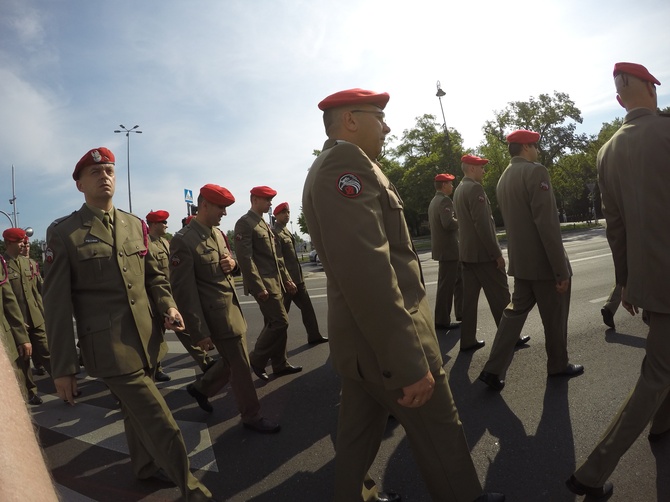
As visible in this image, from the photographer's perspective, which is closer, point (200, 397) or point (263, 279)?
point (200, 397)

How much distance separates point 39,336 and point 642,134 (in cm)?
793

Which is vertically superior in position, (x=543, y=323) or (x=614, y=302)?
(x=543, y=323)

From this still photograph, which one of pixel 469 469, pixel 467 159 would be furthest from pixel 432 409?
pixel 467 159

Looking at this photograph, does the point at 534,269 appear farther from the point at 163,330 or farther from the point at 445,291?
the point at 163,330

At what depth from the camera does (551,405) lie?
3.75 m

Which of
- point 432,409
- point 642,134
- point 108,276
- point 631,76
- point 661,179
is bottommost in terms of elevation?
point 432,409

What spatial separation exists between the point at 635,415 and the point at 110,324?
310cm

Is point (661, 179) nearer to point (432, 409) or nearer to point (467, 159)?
point (432, 409)

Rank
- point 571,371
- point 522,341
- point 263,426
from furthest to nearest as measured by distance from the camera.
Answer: point 522,341 → point 571,371 → point 263,426

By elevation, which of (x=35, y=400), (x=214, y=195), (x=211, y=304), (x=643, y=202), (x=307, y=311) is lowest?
(x=35, y=400)

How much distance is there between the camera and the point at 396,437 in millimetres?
3590

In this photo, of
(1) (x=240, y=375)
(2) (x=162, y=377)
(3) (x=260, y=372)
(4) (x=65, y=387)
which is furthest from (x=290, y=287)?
(4) (x=65, y=387)

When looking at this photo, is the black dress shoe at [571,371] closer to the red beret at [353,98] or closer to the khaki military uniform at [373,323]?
the khaki military uniform at [373,323]

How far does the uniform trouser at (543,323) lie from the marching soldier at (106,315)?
267cm
